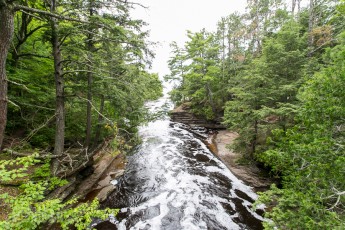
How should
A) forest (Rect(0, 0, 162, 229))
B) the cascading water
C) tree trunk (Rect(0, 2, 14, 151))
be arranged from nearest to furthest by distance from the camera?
tree trunk (Rect(0, 2, 14, 151)), forest (Rect(0, 0, 162, 229)), the cascading water

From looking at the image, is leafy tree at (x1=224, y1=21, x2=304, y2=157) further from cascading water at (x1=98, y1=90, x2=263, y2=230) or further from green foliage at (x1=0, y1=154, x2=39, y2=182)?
green foliage at (x1=0, y1=154, x2=39, y2=182)

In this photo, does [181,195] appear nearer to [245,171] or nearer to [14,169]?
[245,171]

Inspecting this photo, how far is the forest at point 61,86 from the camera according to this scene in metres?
3.50

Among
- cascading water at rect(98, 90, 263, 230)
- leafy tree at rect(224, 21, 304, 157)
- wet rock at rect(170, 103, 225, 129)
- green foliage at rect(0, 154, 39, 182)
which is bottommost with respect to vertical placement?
cascading water at rect(98, 90, 263, 230)

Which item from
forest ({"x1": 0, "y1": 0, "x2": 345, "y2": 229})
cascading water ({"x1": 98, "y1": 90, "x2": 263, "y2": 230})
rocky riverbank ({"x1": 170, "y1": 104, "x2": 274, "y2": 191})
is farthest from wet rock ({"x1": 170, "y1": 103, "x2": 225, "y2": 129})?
cascading water ({"x1": 98, "y1": 90, "x2": 263, "y2": 230})

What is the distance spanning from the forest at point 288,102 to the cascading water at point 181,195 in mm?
1345

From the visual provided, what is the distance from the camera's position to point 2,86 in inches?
134

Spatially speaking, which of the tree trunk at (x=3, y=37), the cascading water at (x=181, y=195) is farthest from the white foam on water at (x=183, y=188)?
the tree trunk at (x=3, y=37)

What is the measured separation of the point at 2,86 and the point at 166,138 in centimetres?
1252

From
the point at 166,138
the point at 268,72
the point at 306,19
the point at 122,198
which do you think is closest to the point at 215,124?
the point at 166,138

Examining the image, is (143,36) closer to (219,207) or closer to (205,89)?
(219,207)

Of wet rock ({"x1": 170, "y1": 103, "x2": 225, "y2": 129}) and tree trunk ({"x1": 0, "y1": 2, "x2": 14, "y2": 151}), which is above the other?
tree trunk ({"x1": 0, "y1": 2, "x2": 14, "y2": 151})

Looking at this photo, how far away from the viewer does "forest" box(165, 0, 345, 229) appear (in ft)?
11.8

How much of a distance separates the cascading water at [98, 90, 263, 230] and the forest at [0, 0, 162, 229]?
1.34 m
